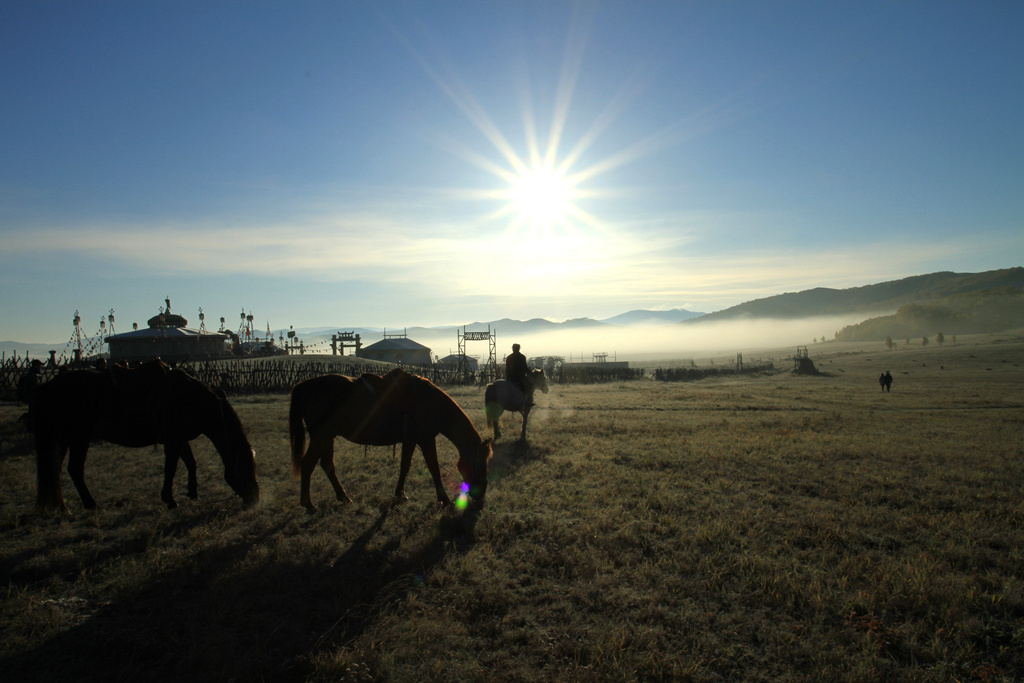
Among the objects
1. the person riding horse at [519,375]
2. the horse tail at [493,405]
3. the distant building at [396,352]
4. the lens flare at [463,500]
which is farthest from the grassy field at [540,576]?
the distant building at [396,352]

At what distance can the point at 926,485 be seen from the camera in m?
9.46

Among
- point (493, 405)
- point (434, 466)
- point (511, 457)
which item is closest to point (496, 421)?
point (493, 405)

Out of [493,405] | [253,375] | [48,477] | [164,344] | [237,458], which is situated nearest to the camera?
[48,477]

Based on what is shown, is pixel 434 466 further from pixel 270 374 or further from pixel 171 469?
pixel 270 374

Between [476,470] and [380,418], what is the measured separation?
166cm

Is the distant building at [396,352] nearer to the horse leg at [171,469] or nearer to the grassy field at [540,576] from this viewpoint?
the grassy field at [540,576]

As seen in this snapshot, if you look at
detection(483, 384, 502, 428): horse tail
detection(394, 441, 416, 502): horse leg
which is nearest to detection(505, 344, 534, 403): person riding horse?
detection(483, 384, 502, 428): horse tail

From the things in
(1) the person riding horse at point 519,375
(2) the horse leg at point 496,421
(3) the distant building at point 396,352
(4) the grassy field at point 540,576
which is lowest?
(4) the grassy field at point 540,576

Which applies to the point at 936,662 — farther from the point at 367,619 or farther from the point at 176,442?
the point at 176,442

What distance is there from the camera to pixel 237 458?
25.6 ft

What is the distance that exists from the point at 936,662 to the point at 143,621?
665 centimetres

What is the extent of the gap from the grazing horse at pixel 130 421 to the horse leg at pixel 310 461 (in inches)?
25.8

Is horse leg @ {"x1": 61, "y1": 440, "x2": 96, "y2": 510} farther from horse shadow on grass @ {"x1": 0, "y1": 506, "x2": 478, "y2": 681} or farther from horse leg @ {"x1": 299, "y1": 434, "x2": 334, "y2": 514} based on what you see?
horse leg @ {"x1": 299, "y1": 434, "x2": 334, "y2": 514}

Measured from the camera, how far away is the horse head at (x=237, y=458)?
776 centimetres
